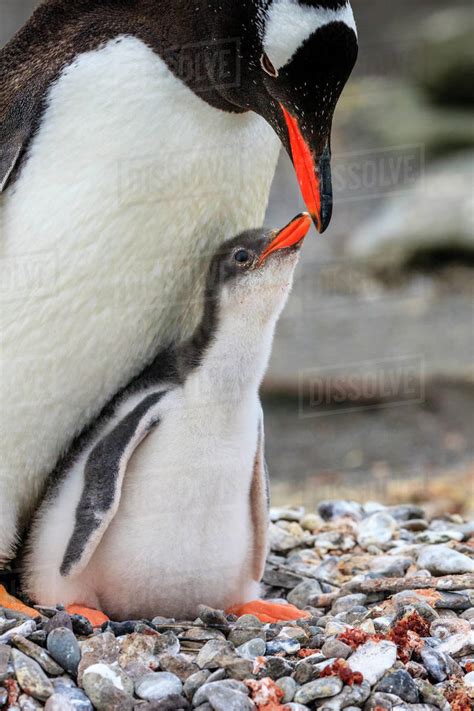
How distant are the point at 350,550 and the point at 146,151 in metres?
1.11

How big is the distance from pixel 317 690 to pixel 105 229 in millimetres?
851

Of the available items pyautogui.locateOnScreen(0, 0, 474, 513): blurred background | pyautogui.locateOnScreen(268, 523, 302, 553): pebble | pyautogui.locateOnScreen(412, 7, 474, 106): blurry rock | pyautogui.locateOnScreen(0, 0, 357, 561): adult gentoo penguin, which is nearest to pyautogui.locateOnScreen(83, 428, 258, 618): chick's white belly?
pyautogui.locateOnScreen(0, 0, 357, 561): adult gentoo penguin

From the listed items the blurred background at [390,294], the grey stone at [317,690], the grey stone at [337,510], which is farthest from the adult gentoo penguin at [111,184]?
the blurred background at [390,294]

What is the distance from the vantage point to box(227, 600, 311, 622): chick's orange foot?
2088 mm

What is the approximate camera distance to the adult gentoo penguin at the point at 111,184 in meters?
1.97

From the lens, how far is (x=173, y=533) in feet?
6.55

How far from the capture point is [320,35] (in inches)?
68.6

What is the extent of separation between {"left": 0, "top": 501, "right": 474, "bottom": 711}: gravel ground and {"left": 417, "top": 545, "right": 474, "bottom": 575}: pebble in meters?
0.14

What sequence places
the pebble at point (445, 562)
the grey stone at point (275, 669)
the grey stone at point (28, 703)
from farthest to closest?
the pebble at point (445, 562) < the grey stone at point (275, 669) < the grey stone at point (28, 703)

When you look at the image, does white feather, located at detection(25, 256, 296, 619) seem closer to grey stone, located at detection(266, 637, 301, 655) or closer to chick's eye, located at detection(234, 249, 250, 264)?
chick's eye, located at detection(234, 249, 250, 264)

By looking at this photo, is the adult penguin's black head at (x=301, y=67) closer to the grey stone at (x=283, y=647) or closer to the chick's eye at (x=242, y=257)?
the chick's eye at (x=242, y=257)

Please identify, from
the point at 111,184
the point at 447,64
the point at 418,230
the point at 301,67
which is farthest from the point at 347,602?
the point at 447,64

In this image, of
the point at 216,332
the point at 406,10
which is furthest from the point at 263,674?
the point at 406,10

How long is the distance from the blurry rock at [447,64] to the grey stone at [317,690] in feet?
18.4
